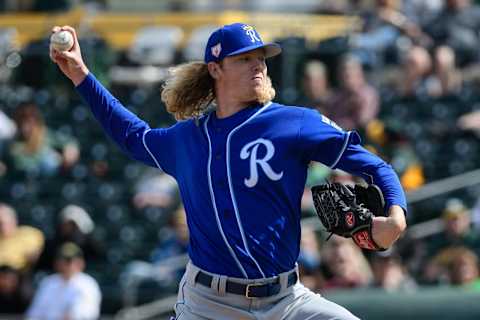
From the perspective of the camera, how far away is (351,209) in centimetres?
482

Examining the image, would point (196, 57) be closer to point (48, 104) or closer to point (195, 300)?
point (48, 104)

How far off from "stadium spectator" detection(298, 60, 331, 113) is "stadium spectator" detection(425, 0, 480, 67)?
1.10 m

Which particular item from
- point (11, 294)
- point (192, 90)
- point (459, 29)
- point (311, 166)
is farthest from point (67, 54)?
point (459, 29)

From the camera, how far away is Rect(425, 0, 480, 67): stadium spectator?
1176 centimetres

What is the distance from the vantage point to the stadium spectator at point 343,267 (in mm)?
9312

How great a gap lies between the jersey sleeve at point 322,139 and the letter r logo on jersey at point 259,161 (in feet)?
0.42

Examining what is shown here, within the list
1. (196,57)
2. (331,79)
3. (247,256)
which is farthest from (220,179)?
(196,57)

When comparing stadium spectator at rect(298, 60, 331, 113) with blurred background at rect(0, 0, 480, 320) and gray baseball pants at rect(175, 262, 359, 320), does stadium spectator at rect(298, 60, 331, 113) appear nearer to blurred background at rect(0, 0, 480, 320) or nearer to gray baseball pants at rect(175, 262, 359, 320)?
blurred background at rect(0, 0, 480, 320)

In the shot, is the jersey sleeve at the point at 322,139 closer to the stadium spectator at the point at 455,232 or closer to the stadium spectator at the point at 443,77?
the stadium spectator at the point at 455,232

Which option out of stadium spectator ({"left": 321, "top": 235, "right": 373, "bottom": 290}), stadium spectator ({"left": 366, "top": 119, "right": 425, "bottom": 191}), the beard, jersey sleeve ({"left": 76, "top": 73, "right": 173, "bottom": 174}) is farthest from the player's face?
stadium spectator ({"left": 366, "top": 119, "right": 425, "bottom": 191})

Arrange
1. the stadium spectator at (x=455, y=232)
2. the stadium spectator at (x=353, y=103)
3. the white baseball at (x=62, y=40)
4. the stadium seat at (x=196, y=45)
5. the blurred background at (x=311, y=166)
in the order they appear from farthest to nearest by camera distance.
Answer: the stadium seat at (x=196, y=45), the stadium spectator at (x=353, y=103), the stadium spectator at (x=455, y=232), the blurred background at (x=311, y=166), the white baseball at (x=62, y=40)

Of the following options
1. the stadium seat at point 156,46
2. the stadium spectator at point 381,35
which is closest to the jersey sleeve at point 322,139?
the stadium spectator at point 381,35

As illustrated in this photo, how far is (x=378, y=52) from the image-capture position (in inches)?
481

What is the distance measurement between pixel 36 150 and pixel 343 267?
416cm
